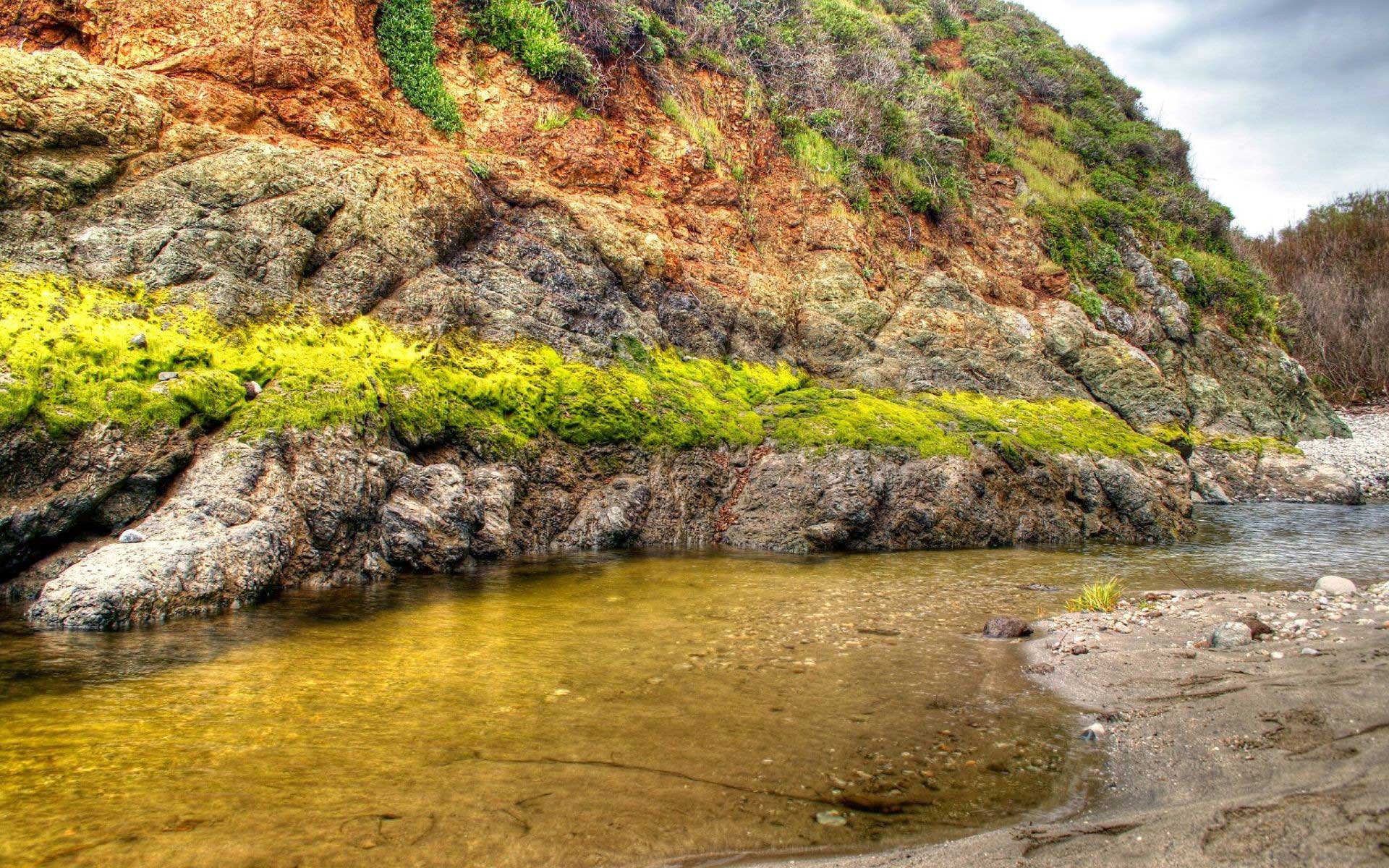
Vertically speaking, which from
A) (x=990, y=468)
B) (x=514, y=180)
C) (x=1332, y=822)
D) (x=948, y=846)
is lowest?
(x=948, y=846)

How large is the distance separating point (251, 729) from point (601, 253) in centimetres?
1031

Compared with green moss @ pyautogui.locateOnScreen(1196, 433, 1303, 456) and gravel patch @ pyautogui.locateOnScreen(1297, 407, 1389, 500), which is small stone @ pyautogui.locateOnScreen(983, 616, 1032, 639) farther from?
green moss @ pyautogui.locateOnScreen(1196, 433, 1303, 456)

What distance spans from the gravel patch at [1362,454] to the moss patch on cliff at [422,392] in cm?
845

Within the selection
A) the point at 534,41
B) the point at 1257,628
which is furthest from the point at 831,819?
the point at 534,41

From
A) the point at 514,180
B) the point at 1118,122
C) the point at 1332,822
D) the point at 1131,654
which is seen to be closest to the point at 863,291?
the point at 514,180

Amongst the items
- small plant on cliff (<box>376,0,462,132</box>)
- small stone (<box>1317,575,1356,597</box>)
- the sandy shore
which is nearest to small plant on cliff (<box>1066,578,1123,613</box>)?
the sandy shore

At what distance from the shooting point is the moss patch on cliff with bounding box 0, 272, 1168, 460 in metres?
7.19

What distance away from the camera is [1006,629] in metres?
5.57

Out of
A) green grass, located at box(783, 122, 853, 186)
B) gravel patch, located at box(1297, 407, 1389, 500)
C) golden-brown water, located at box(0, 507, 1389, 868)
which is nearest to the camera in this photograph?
golden-brown water, located at box(0, 507, 1389, 868)

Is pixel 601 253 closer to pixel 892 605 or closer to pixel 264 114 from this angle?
pixel 264 114

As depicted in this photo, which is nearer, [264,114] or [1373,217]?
[264,114]

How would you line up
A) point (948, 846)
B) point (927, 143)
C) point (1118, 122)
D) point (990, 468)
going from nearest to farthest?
point (948, 846), point (990, 468), point (927, 143), point (1118, 122)

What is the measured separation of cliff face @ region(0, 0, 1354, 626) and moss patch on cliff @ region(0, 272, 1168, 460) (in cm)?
4

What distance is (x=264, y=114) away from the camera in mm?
11016
